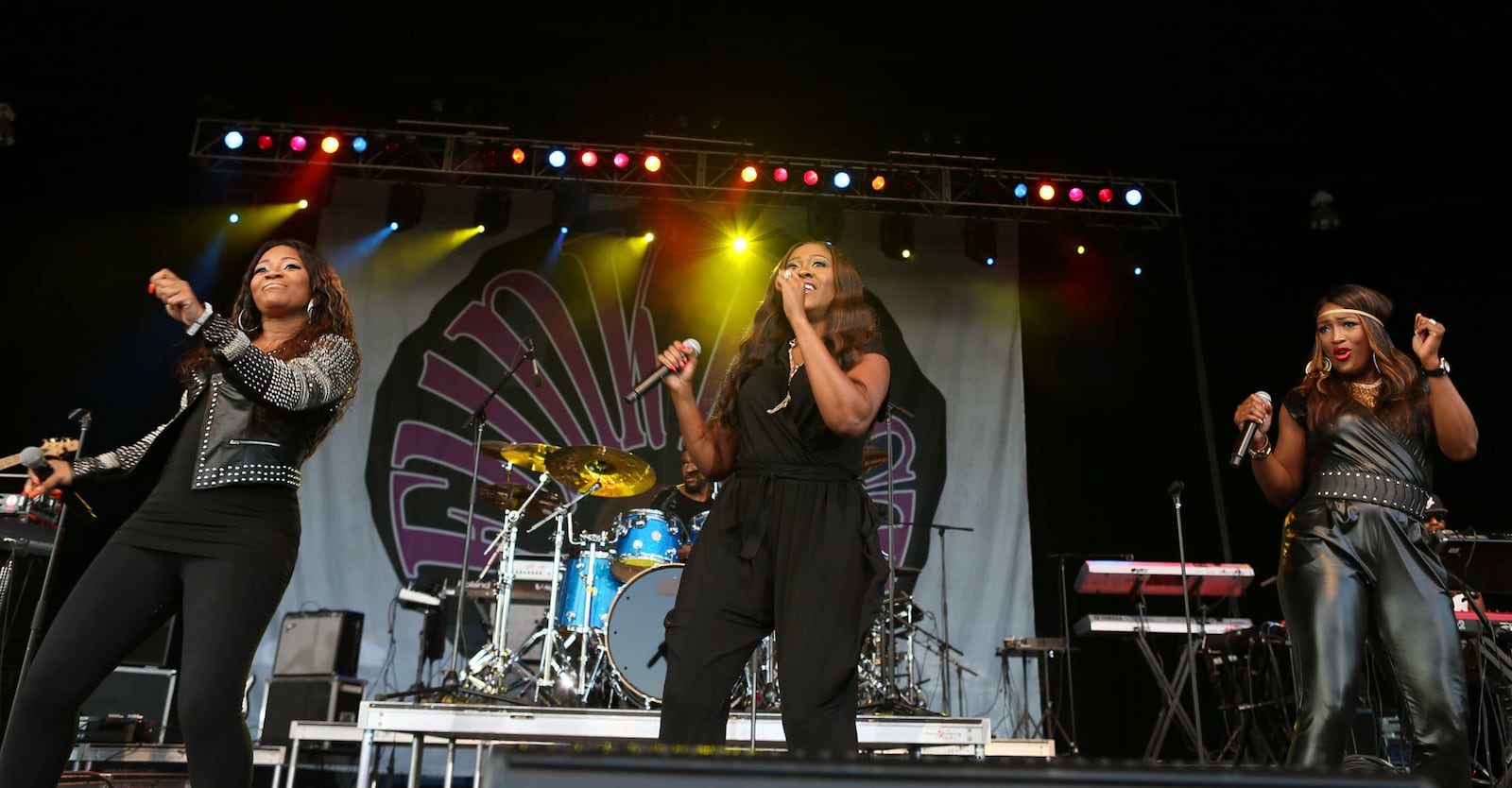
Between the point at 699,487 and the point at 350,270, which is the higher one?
the point at 350,270

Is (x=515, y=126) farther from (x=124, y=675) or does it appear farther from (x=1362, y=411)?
(x=1362, y=411)

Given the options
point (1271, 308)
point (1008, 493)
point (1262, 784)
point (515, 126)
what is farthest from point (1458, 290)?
point (1262, 784)

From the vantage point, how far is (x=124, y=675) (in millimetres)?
5570

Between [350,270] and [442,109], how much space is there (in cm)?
141

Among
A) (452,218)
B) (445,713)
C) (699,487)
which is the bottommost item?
(445,713)

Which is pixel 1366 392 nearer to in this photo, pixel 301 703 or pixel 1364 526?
pixel 1364 526

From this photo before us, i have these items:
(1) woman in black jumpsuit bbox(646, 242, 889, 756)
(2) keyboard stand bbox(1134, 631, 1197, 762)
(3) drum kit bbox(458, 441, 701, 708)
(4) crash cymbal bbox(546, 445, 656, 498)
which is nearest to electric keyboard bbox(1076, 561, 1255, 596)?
(2) keyboard stand bbox(1134, 631, 1197, 762)

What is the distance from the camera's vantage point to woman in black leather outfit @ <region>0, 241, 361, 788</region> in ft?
6.92

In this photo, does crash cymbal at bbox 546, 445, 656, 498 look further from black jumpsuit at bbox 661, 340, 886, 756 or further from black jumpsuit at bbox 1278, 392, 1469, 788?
black jumpsuit at bbox 1278, 392, 1469, 788

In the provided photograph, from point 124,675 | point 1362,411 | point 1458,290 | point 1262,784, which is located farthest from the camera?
point 1458,290

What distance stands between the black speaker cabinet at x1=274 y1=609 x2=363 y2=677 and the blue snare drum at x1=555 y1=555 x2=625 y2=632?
148 centimetres

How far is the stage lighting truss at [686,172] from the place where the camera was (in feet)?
25.4

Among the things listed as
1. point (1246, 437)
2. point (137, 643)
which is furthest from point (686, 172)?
point (137, 643)

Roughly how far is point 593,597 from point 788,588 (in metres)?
3.86
